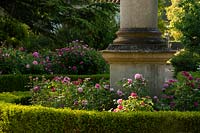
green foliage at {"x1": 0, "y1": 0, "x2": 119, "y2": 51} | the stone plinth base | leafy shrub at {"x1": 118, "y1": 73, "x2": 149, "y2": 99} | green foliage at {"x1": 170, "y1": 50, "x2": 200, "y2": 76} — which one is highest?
green foliage at {"x1": 0, "y1": 0, "x2": 119, "y2": 51}

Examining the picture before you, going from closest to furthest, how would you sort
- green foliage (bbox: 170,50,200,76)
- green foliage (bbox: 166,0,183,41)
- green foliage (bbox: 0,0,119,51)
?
green foliage (bbox: 0,0,119,51) < green foliage (bbox: 170,50,200,76) < green foliage (bbox: 166,0,183,41)

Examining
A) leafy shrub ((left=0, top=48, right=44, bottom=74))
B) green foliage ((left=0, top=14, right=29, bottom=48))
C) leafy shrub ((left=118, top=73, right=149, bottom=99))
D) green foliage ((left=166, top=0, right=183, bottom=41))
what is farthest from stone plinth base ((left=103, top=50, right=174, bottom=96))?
green foliage ((left=166, top=0, right=183, bottom=41))

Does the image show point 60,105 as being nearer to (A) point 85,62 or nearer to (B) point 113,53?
(B) point 113,53

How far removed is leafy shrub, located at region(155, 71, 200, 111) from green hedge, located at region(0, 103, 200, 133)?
2.58 feet

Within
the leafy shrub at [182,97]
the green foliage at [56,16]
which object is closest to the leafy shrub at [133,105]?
the leafy shrub at [182,97]

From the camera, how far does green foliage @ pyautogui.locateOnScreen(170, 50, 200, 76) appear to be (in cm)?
2203

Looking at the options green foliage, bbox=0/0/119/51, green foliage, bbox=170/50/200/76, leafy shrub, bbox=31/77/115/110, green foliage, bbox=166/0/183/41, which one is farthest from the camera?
green foliage, bbox=166/0/183/41

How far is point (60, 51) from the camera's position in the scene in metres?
14.0

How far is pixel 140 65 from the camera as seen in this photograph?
677 cm

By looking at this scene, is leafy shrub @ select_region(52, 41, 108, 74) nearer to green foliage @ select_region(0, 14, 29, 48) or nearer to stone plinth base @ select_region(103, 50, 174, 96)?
green foliage @ select_region(0, 14, 29, 48)

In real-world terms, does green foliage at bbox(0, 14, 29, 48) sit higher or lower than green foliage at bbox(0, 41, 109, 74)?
higher

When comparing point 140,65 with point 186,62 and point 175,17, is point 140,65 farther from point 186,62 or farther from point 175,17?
point 175,17

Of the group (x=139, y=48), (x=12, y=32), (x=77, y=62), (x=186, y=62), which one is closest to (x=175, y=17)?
(x=186, y=62)

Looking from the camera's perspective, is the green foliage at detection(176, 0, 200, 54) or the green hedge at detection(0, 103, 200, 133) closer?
the green hedge at detection(0, 103, 200, 133)
